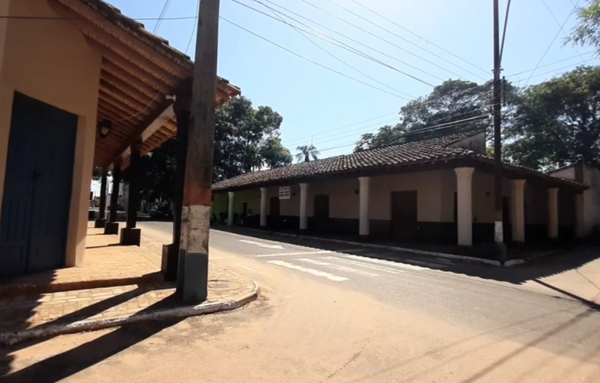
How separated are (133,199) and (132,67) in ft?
16.4

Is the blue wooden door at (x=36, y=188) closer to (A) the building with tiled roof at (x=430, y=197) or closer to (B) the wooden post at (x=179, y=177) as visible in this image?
(B) the wooden post at (x=179, y=177)

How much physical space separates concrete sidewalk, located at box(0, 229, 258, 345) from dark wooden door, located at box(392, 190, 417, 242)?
11217 mm

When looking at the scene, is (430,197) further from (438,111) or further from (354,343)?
(438,111)

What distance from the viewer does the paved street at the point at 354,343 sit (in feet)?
10.7

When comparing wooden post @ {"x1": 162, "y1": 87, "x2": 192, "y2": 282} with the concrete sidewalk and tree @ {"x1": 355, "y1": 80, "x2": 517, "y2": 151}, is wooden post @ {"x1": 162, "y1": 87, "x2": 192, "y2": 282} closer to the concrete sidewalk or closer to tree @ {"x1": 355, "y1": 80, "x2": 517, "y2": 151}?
the concrete sidewalk

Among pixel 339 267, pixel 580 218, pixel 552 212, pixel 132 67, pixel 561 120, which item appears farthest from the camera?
pixel 561 120

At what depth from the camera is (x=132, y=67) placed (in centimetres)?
641

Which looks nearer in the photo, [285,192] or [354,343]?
[354,343]

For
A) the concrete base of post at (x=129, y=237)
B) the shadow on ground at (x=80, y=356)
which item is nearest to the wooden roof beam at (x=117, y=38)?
the shadow on ground at (x=80, y=356)

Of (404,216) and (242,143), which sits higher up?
(242,143)

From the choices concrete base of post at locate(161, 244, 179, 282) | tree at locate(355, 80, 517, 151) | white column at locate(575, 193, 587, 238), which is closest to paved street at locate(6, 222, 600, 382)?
concrete base of post at locate(161, 244, 179, 282)

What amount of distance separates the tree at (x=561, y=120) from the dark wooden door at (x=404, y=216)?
65.2 ft

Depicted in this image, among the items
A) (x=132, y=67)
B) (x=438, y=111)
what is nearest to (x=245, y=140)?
(x=438, y=111)

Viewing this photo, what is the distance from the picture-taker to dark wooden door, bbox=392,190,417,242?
1634cm
